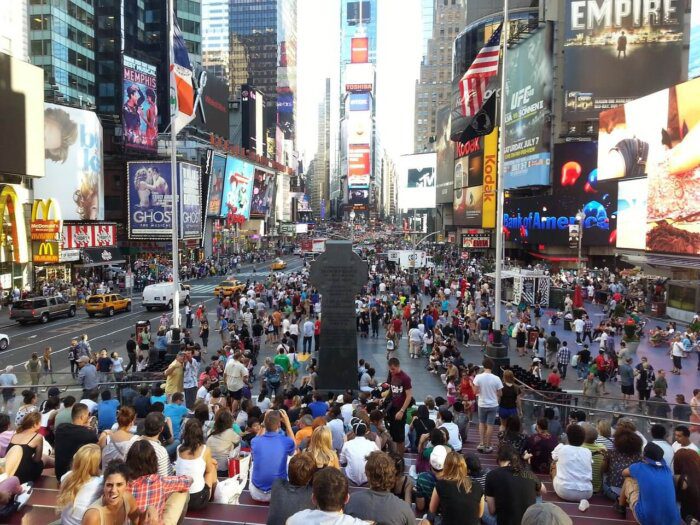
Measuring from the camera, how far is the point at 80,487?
5219 mm

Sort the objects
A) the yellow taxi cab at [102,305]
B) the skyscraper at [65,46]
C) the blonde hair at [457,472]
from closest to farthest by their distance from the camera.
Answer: the blonde hair at [457,472] → the yellow taxi cab at [102,305] → the skyscraper at [65,46]

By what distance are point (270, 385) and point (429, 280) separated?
2760 centimetres

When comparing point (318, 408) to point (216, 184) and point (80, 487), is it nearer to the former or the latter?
point (80, 487)

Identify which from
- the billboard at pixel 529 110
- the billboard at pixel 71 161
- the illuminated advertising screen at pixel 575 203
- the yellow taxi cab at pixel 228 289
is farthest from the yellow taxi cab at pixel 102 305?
the illuminated advertising screen at pixel 575 203

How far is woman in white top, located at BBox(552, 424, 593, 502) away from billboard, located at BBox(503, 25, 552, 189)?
5073 cm

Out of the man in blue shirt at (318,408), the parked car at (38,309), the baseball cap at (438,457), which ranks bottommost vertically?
the parked car at (38,309)

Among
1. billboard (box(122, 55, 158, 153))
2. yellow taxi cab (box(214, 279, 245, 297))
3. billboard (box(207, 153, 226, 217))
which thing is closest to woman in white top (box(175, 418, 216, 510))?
yellow taxi cab (box(214, 279, 245, 297))

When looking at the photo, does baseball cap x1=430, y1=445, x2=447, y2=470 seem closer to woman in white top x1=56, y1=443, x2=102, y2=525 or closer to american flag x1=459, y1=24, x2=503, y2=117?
woman in white top x1=56, y1=443, x2=102, y2=525

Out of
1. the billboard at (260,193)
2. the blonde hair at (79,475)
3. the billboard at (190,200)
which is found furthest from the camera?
the billboard at (260,193)

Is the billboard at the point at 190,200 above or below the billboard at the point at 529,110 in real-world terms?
below

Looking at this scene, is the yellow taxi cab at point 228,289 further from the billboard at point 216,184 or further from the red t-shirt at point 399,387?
the billboard at point 216,184

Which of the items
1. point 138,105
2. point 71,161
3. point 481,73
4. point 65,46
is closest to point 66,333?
point 481,73

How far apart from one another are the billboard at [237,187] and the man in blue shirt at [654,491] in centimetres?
6866

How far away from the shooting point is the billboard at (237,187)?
73.1m
